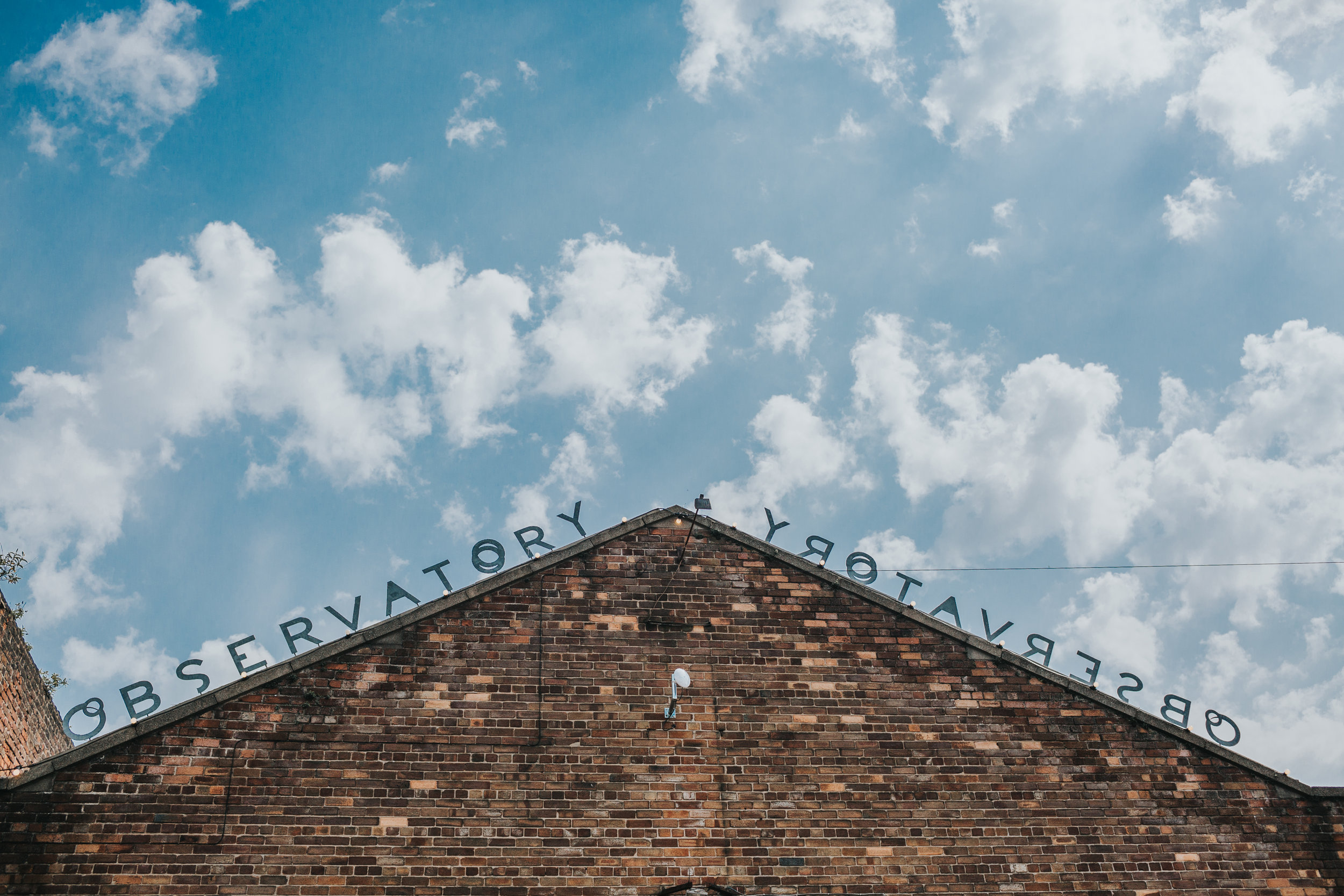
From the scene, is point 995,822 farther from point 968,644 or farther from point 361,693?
point 361,693

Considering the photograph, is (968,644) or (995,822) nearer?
(995,822)

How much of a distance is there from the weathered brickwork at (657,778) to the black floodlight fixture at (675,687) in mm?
114

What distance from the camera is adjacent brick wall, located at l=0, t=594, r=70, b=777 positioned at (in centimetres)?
915

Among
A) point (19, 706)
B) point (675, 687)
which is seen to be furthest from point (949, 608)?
point (19, 706)

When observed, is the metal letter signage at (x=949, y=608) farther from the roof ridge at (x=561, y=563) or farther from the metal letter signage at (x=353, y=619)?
the metal letter signage at (x=353, y=619)

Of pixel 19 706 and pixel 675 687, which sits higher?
pixel 19 706

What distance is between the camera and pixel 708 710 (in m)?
8.74

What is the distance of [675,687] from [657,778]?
3.00 feet

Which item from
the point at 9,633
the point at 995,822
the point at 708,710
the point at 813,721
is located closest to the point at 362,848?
the point at 708,710

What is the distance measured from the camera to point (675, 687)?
855 centimetres

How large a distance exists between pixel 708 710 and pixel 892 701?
6.82 feet

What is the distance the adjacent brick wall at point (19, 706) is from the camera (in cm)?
915

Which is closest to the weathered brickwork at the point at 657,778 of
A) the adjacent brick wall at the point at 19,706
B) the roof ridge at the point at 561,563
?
the roof ridge at the point at 561,563

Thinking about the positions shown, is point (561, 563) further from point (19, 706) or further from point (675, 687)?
point (19, 706)
